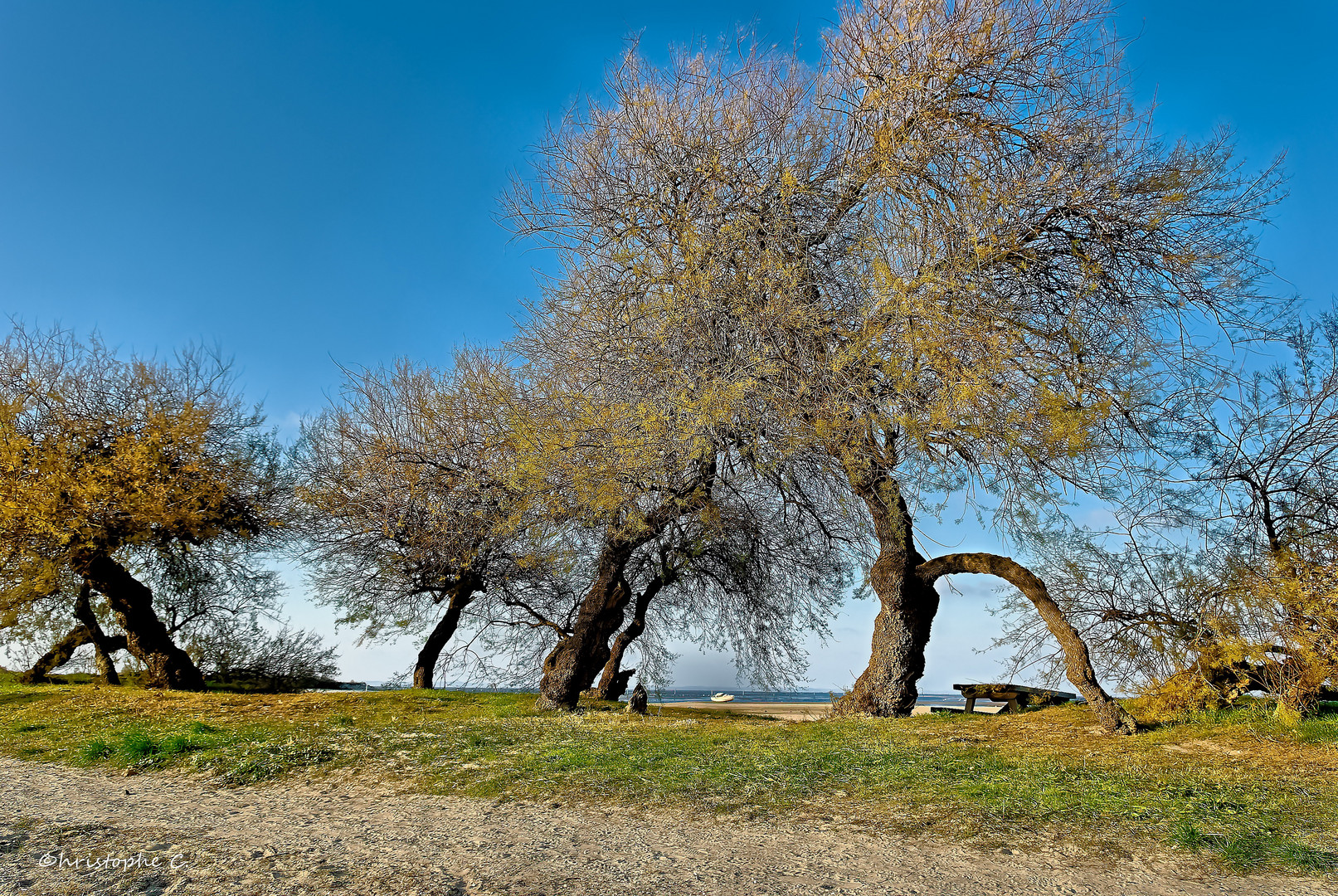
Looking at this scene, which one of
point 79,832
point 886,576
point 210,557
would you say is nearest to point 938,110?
point 886,576

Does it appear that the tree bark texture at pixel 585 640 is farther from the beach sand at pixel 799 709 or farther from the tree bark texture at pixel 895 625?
the tree bark texture at pixel 895 625

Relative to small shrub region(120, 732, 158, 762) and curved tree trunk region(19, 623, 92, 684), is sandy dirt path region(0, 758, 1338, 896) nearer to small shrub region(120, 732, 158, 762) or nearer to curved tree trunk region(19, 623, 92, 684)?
small shrub region(120, 732, 158, 762)

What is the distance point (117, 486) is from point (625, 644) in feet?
31.9

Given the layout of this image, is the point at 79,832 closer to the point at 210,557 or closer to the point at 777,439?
the point at 777,439

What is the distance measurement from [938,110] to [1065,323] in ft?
10.2

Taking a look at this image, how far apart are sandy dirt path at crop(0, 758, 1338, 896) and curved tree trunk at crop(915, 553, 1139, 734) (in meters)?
5.02

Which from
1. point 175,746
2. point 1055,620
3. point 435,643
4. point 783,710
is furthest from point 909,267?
point 783,710

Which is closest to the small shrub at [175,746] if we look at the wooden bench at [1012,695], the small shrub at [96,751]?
the small shrub at [96,751]

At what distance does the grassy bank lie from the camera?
5.69 metres

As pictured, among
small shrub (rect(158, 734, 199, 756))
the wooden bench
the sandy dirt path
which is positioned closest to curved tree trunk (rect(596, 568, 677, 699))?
the wooden bench

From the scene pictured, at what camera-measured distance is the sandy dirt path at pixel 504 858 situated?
173 inches

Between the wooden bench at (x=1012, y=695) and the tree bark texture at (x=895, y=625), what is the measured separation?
1852 millimetres

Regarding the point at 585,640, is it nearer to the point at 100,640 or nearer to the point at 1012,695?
the point at 1012,695

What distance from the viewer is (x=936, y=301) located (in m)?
9.61
